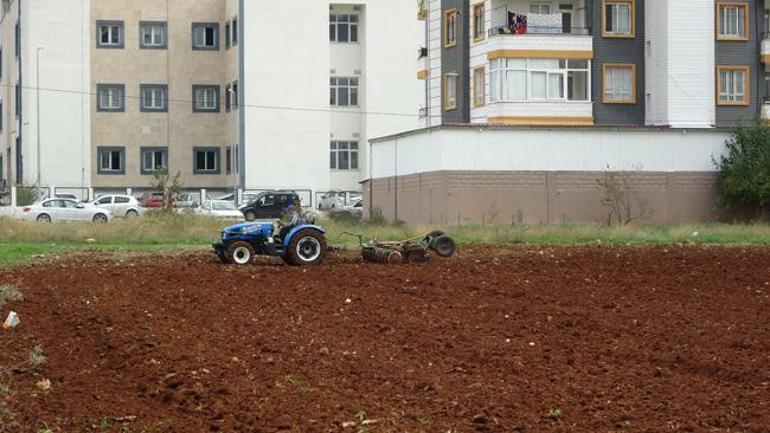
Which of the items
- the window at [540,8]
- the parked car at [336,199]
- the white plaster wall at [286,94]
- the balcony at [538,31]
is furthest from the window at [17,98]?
the window at [540,8]

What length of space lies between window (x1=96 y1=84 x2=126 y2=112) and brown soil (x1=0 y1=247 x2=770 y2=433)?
212 feet

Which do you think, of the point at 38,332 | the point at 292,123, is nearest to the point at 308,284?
the point at 38,332

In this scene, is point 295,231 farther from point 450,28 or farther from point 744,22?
point 744,22

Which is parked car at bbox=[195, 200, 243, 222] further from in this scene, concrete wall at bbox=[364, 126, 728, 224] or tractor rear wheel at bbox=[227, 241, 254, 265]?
tractor rear wheel at bbox=[227, 241, 254, 265]

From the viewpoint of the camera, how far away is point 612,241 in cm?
3888

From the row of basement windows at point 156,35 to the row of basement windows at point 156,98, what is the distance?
8.41ft

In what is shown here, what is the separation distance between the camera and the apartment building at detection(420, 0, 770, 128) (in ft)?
197

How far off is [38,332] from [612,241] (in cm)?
2464

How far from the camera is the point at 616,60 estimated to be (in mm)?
61875

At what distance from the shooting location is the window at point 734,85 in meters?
61.9

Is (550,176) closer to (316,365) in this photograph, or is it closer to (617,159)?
(617,159)

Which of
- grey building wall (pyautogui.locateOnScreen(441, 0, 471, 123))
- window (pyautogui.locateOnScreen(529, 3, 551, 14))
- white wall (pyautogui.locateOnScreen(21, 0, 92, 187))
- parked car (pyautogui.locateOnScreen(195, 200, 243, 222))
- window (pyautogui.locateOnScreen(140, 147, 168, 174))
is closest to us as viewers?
window (pyautogui.locateOnScreen(529, 3, 551, 14))

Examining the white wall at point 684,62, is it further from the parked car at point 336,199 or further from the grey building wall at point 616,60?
the parked car at point 336,199

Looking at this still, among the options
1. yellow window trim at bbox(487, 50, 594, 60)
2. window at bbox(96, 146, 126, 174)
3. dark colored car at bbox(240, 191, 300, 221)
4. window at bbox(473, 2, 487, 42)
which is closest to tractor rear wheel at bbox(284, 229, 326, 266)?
yellow window trim at bbox(487, 50, 594, 60)
